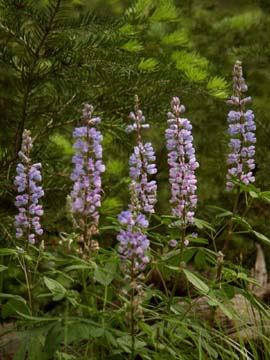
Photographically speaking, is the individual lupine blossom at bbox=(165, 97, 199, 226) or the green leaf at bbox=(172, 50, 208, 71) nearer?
the individual lupine blossom at bbox=(165, 97, 199, 226)

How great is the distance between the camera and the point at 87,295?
Result: 1917 millimetres

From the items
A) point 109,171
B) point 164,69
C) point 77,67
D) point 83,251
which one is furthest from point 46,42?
point 83,251

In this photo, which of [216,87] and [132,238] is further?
[216,87]

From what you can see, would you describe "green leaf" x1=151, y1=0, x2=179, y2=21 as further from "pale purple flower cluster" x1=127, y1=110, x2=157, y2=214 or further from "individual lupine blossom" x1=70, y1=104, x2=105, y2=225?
"individual lupine blossom" x1=70, y1=104, x2=105, y2=225

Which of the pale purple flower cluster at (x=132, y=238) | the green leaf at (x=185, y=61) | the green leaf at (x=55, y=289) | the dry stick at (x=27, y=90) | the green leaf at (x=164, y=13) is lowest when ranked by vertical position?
the green leaf at (x=55, y=289)

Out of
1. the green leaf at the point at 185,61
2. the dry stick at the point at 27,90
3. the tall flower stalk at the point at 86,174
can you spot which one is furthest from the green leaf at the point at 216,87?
the tall flower stalk at the point at 86,174

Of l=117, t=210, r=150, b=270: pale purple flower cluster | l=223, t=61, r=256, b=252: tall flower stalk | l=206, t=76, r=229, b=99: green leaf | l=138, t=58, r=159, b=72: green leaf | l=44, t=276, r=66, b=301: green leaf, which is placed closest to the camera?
l=117, t=210, r=150, b=270: pale purple flower cluster

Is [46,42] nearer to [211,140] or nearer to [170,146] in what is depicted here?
[170,146]

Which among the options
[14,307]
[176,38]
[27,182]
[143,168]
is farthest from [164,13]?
[14,307]

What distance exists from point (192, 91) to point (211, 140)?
1095 millimetres

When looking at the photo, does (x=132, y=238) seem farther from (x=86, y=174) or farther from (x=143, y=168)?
(x=143, y=168)

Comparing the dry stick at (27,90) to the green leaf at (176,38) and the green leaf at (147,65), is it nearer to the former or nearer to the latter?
the green leaf at (147,65)

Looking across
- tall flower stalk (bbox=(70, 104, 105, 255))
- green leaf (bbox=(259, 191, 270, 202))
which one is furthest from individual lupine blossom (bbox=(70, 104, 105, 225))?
green leaf (bbox=(259, 191, 270, 202))

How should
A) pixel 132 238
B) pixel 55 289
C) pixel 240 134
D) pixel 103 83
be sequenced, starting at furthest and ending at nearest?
1. pixel 103 83
2. pixel 240 134
3. pixel 55 289
4. pixel 132 238
